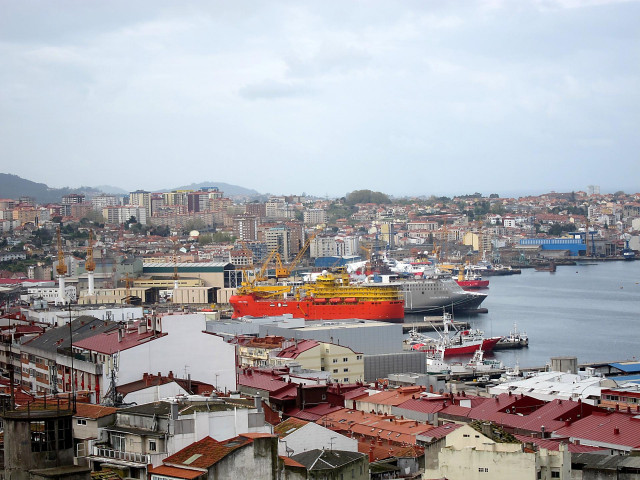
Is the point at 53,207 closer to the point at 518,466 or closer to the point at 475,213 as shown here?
the point at 475,213

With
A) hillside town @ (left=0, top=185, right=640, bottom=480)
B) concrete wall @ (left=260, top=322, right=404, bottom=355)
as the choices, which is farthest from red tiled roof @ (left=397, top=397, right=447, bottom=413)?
concrete wall @ (left=260, top=322, right=404, bottom=355)

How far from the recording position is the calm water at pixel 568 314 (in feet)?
85.7

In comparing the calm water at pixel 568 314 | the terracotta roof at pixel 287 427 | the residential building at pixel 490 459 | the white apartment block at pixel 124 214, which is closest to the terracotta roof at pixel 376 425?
the terracotta roof at pixel 287 427

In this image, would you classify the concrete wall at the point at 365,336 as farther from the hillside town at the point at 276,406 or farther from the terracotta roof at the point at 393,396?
the terracotta roof at the point at 393,396

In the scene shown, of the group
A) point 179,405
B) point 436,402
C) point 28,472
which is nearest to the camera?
point 28,472

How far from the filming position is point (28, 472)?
3.82 m

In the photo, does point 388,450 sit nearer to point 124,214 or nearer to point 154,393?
point 154,393

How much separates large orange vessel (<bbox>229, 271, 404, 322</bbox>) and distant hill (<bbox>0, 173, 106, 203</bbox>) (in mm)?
86807

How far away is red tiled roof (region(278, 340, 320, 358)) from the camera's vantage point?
1580cm

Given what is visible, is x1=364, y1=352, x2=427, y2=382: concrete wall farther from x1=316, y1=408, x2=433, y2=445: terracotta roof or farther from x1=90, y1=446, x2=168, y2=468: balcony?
x1=90, y1=446, x2=168, y2=468: balcony

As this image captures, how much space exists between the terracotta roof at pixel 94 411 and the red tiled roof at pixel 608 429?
457cm

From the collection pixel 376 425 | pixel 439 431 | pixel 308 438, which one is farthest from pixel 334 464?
pixel 376 425

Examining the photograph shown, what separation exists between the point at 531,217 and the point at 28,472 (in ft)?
289

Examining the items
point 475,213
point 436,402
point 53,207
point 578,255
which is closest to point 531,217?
point 475,213
